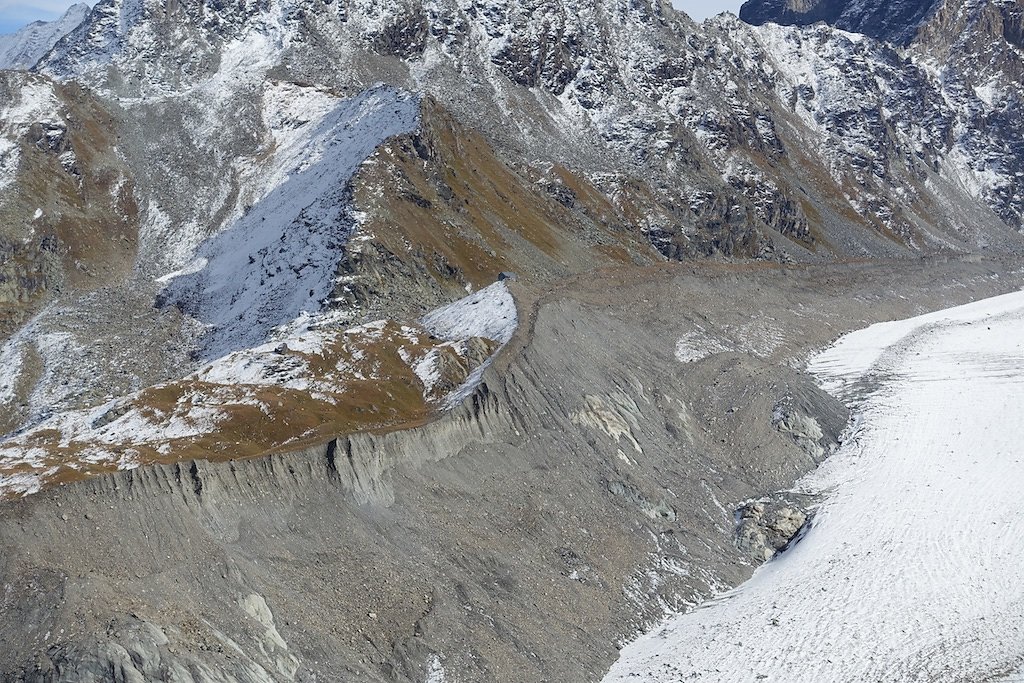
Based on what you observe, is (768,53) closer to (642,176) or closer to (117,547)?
(642,176)

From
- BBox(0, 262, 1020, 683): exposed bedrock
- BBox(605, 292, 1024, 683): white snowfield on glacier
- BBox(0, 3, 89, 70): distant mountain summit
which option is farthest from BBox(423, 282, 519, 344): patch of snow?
BBox(0, 3, 89, 70): distant mountain summit

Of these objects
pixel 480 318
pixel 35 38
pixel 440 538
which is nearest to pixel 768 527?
pixel 440 538

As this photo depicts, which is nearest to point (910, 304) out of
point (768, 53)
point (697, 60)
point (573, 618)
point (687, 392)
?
point (687, 392)

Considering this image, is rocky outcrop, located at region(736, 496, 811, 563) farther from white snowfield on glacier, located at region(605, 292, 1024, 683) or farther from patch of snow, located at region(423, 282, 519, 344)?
patch of snow, located at region(423, 282, 519, 344)

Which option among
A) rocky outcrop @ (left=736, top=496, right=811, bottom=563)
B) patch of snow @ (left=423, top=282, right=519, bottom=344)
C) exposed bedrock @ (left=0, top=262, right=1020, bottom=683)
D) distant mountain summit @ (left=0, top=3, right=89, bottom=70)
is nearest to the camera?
exposed bedrock @ (left=0, top=262, right=1020, bottom=683)

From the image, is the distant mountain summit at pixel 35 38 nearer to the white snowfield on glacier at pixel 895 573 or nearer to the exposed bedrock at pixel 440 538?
the exposed bedrock at pixel 440 538

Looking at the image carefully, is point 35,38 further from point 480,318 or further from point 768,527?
point 768,527
